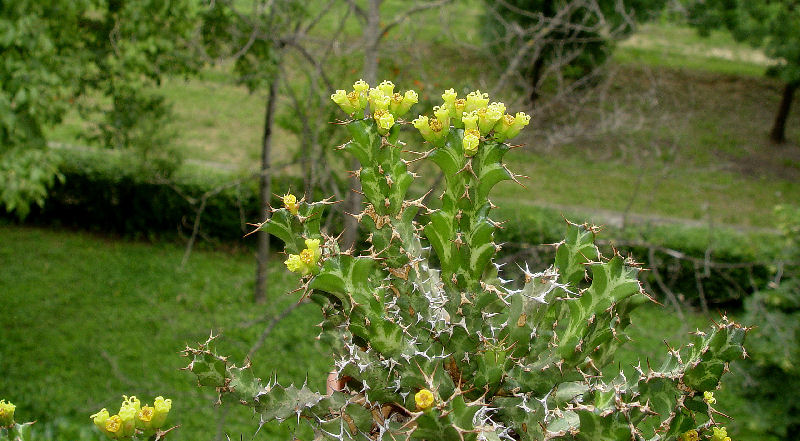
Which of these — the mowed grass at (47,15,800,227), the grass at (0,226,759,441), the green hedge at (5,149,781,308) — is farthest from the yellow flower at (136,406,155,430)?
the mowed grass at (47,15,800,227)

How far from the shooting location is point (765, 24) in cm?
1539

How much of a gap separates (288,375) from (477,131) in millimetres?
7043

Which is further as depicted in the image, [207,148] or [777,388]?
[207,148]

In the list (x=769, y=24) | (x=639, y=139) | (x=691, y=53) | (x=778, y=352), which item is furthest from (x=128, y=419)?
(x=691, y=53)

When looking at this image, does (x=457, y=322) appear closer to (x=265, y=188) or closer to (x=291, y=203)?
(x=291, y=203)

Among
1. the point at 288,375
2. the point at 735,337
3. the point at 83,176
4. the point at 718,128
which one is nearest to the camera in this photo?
the point at 735,337

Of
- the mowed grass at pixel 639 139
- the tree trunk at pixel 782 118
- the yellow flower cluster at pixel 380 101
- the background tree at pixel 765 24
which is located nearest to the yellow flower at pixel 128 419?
the yellow flower cluster at pixel 380 101

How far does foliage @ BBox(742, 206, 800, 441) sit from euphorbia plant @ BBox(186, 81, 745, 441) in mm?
5914

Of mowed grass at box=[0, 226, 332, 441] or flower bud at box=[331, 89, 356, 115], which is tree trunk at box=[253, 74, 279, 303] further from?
flower bud at box=[331, 89, 356, 115]

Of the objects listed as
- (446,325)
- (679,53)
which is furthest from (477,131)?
(679,53)

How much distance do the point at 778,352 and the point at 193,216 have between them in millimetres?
8541

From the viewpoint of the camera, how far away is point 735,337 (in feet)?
5.13

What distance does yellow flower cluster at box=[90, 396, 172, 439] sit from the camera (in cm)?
137

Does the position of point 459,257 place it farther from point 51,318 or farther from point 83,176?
point 83,176
